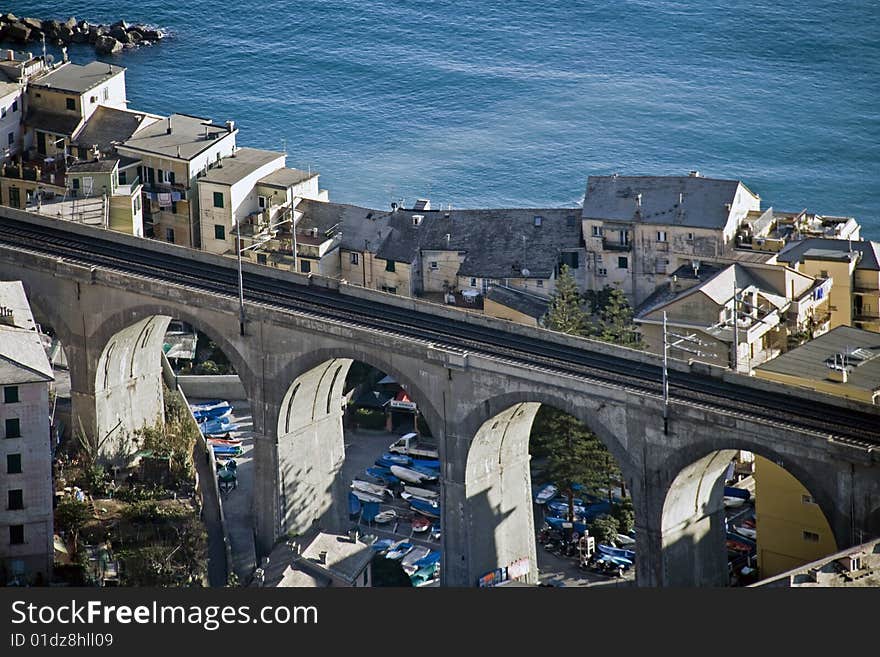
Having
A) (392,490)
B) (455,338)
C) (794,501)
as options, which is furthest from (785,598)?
(392,490)

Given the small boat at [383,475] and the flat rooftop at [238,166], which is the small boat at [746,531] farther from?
the flat rooftop at [238,166]

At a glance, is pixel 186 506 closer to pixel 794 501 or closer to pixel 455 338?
pixel 455 338

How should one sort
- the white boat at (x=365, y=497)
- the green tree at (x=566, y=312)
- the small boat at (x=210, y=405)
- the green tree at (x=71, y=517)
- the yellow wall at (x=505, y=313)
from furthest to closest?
the small boat at (x=210, y=405)
the yellow wall at (x=505, y=313)
the green tree at (x=566, y=312)
the white boat at (x=365, y=497)
the green tree at (x=71, y=517)

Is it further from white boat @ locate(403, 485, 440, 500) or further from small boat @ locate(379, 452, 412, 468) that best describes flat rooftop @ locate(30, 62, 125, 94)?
white boat @ locate(403, 485, 440, 500)

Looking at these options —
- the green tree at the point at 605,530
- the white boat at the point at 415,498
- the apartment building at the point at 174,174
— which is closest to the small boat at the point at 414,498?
the white boat at the point at 415,498

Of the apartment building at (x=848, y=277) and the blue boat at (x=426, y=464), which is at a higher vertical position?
the apartment building at (x=848, y=277)

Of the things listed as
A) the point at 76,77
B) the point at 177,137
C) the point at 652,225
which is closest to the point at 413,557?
the point at 652,225
